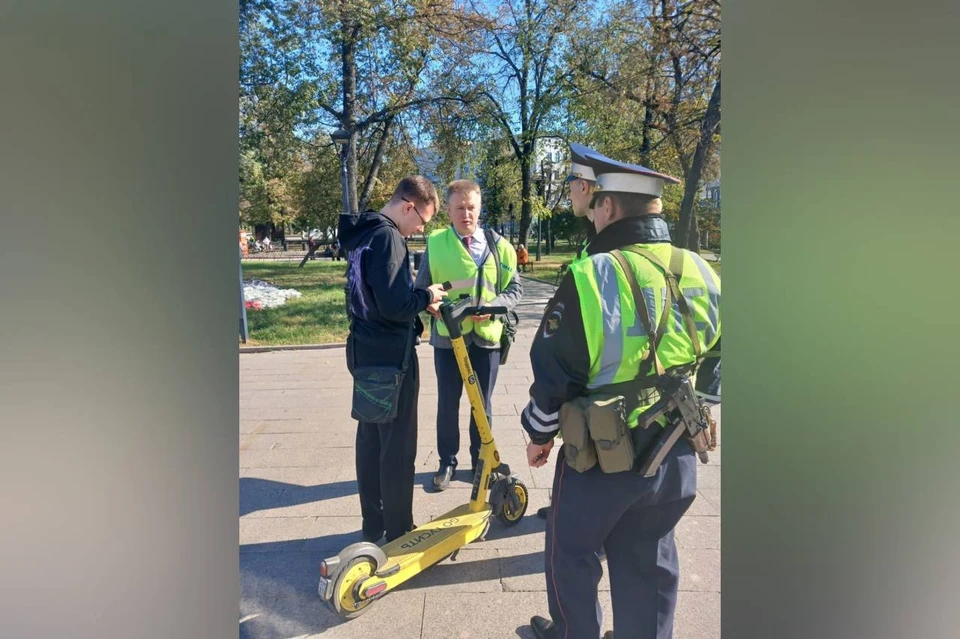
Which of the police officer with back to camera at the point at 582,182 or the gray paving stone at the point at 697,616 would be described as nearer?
the police officer with back to camera at the point at 582,182

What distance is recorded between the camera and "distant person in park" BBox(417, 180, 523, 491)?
2588 mm

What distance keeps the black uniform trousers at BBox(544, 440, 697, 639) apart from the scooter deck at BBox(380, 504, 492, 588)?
67 centimetres

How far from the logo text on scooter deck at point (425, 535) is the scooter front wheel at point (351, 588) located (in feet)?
0.76

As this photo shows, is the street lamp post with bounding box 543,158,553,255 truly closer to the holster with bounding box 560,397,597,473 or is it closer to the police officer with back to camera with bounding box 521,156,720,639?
the police officer with back to camera with bounding box 521,156,720,639

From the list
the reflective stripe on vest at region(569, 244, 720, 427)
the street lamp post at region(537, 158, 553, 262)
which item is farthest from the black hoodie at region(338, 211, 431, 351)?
the reflective stripe on vest at region(569, 244, 720, 427)

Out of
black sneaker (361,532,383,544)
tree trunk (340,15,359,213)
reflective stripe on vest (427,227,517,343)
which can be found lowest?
black sneaker (361,532,383,544)

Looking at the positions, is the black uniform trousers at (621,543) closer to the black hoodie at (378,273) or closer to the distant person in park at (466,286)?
the black hoodie at (378,273)

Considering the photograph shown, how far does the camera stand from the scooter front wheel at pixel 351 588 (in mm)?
2051

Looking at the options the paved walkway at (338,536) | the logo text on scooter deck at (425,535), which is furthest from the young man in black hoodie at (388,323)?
the paved walkway at (338,536)

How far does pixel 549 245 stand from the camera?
6.81 ft

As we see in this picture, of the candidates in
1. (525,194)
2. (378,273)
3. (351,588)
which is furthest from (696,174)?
(351,588)

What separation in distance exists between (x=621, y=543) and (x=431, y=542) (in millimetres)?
926
